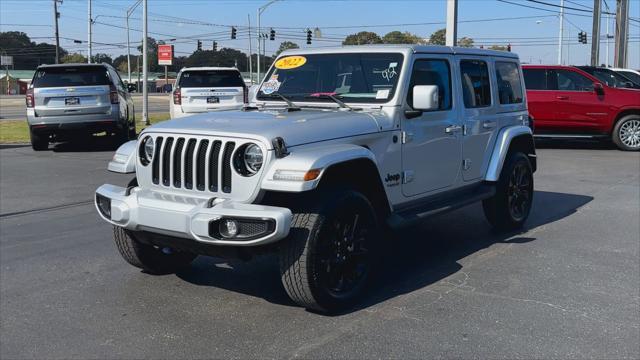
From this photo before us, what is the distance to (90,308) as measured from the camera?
4.70 metres

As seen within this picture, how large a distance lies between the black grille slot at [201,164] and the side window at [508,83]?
3692 mm

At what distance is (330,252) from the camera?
4.49 metres

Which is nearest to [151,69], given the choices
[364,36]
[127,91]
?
[364,36]

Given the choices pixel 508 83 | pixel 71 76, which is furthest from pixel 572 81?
pixel 71 76

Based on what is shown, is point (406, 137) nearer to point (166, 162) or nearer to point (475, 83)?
point (475, 83)

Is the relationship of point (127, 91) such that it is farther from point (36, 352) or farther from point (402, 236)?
point (36, 352)

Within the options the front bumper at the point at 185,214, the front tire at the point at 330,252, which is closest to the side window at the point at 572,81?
the front tire at the point at 330,252

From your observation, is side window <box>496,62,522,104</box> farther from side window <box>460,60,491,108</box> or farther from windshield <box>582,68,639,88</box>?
windshield <box>582,68,639,88</box>

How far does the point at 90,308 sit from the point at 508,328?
9.36 feet

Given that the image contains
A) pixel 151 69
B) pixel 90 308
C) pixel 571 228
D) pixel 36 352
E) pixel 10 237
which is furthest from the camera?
pixel 151 69

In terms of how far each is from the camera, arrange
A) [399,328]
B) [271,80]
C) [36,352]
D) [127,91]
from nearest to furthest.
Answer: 1. [36,352]
2. [399,328]
3. [271,80]
4. [127,91]

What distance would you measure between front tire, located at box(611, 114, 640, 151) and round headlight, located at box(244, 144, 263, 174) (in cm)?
1313

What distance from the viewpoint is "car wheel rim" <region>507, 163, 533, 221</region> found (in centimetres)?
703

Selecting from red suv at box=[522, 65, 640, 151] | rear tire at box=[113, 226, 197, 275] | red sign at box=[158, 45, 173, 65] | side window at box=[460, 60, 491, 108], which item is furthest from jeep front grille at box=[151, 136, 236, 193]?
red sign at box=[158, 45, 173, 65]
